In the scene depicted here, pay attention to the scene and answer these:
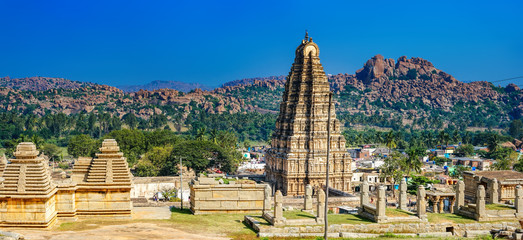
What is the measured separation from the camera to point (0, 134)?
124m

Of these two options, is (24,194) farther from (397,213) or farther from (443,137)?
(443,137)

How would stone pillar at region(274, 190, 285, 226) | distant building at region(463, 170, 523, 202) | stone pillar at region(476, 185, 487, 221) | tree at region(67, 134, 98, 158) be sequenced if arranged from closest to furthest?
stone pillar at region(274, 190, 285, 226) → stone pillar at region(476, 185, 487, 221) → distant building at region(463, 170, 523, 202) → tree at region(67, 134, 98, 158)

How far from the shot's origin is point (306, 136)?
5362 cm

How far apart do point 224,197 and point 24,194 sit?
27.3ft

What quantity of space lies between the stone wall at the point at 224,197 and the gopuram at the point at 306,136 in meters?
27.7

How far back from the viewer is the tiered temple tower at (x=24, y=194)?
20.4 m

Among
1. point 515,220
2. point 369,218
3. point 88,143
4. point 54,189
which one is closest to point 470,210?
point 515,220

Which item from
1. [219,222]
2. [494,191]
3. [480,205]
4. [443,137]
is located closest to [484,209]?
[480,205]

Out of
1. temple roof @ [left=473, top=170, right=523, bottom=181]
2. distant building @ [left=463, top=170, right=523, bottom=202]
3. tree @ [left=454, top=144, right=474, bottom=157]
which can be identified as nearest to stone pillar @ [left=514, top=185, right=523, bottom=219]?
distant building @ [left=463, top=170, right=523, bottom=202]

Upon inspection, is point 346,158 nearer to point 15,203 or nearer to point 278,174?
point 278,174

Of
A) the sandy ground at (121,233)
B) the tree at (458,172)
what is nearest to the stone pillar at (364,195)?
the sandy ground at (121,233)

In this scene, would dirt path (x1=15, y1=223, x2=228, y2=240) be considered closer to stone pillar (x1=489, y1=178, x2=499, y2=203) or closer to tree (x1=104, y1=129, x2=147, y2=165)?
stone pillar (x1=489, y1=178, x2=499, y2=203)

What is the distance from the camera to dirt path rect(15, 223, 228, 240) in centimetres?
1961

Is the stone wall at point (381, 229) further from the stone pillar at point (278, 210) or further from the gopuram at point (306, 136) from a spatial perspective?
the gopuram at point (306, 136)
